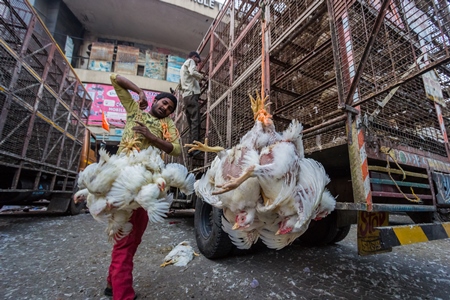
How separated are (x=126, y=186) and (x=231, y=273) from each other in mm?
1897

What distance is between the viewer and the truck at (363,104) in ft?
5.99

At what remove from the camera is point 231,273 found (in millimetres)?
2682

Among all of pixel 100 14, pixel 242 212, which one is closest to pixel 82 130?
pixel 242 212

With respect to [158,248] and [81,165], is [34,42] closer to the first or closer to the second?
[81,165]

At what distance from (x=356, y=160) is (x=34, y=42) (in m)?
6.85

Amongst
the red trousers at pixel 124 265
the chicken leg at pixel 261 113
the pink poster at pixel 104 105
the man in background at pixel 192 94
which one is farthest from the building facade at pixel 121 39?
the chicken leg at pixel 261 113

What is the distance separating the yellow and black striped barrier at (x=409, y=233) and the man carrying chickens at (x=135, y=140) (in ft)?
6.27

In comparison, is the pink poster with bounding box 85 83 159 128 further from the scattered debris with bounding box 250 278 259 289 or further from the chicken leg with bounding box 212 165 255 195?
the chicken leg with bounding box 212 165 255 195

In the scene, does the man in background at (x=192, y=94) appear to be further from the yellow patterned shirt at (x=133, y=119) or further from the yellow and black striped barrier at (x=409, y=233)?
the yellow and black striped barrier at (x=409, y=233)

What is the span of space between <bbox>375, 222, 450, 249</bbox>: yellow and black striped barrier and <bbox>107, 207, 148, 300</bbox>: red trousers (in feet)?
6.62

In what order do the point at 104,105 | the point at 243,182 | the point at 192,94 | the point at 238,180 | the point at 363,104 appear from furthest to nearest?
1. the point at 104,105
2. the point at 192,94
3. the point at 363,104
4. the point at 243,182
5. the point at 238,180

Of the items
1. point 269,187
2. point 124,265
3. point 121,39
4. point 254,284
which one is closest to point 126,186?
point 124,265

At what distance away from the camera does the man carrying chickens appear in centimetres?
174

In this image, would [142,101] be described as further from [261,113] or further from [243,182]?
[243,182]
